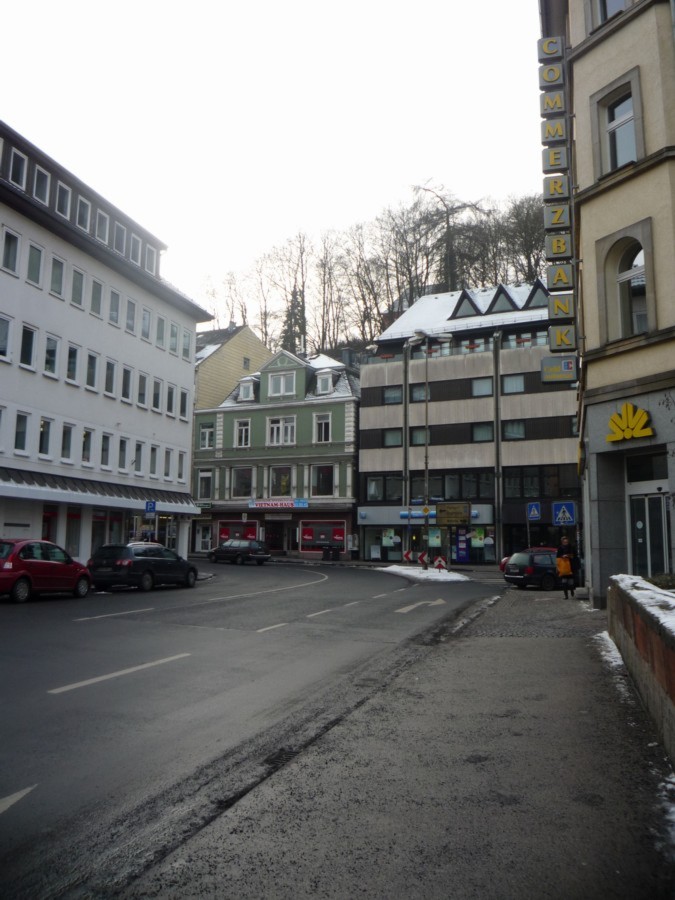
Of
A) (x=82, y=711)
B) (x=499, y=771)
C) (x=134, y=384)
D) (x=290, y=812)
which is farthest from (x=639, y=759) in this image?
(x=134, y=384)

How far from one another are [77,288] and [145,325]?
19.0 feet

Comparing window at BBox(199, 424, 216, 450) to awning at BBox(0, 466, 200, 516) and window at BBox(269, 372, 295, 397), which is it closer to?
window at BBox(269, 372, 295, 397)

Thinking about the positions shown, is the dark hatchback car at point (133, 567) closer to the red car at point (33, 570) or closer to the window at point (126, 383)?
the red car at point (33, 570)

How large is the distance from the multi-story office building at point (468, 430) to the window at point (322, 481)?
2.74 m

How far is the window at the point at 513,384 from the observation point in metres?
50.4

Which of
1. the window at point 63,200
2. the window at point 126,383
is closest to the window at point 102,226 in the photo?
the window at point 63,200

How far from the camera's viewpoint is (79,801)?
16.1 ft

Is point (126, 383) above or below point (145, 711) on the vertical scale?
above

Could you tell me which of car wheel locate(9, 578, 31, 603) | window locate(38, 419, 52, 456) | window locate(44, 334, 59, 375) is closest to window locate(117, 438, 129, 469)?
window locate(38, 419, 52, 456)

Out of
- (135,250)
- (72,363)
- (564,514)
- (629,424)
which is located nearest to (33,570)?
(629,424)

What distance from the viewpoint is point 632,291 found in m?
17.4

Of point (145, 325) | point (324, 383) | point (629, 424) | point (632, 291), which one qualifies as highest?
point (324, 383)

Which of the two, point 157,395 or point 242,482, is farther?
point 242,482

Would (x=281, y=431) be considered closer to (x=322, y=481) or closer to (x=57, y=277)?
(x=322, y=481)
